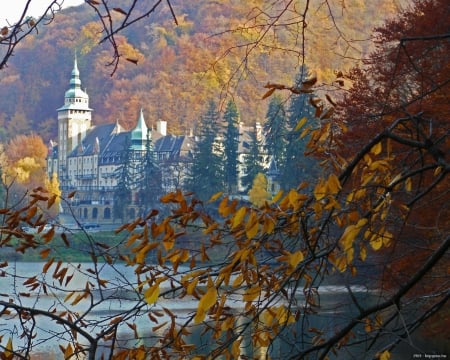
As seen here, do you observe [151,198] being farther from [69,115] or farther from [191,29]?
[191,29]

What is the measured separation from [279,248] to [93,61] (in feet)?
348

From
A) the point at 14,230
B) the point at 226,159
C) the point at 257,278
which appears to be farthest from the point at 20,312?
the point at 226,159

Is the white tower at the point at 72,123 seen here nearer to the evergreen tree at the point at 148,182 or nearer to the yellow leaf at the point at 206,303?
the evergreen tree at the point at 148,182

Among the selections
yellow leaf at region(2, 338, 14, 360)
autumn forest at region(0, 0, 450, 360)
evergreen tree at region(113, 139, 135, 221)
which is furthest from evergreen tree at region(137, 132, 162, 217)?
yellow leaf at region(2, 338, 14, 360)

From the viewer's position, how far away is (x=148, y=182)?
6297cm

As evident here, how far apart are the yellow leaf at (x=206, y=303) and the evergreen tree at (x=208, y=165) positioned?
1828 inches

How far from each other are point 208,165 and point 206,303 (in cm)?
4952

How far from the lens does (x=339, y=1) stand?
373 cm

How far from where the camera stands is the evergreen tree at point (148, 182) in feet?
203

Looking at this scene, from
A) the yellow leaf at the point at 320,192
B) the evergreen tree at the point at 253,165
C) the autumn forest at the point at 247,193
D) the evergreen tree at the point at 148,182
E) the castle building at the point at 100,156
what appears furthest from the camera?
the castle building at the point at 100,156

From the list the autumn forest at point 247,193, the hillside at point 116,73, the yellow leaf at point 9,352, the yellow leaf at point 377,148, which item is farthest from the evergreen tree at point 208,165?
the yellow leaf at point 377,148

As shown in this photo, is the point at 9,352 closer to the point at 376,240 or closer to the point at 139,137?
the point at 376,240

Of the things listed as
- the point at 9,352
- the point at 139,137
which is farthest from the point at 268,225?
the point at 139,137

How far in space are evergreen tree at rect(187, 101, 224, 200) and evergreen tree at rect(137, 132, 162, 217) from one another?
7.68 meters
